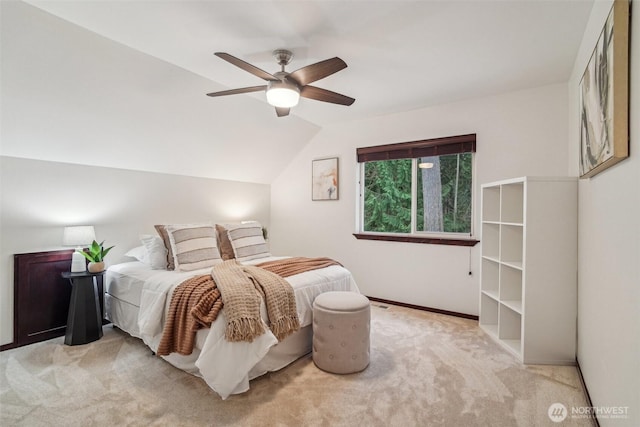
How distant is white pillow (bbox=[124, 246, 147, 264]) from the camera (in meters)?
3.19

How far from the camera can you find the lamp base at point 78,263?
2877 millimetres

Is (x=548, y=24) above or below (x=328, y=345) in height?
above

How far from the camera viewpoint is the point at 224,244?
3633mm

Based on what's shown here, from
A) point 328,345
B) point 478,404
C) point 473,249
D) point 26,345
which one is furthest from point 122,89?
point 473,249

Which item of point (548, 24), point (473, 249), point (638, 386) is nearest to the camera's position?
point (638, 386)

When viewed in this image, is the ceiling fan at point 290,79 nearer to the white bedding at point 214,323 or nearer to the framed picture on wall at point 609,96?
the framed picture on wall at point 609,96

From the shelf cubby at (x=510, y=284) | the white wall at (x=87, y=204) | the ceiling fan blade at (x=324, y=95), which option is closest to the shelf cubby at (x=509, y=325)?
the shelf cubby at (x=510, y=284)

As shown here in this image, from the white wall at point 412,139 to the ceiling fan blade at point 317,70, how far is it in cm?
204

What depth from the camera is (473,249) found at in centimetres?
347

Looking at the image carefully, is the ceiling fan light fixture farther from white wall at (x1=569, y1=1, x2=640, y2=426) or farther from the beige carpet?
the beige carpet

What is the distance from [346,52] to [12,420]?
126 inches

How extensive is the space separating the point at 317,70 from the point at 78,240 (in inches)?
102

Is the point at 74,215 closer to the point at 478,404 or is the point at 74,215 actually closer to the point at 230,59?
the point at 230,59

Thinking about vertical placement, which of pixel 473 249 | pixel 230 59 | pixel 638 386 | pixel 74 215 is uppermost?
pixel 230 59
